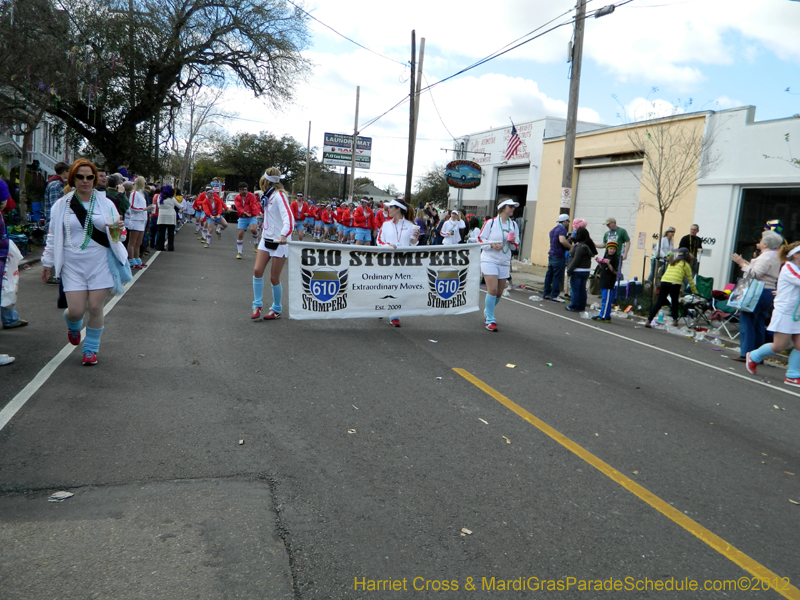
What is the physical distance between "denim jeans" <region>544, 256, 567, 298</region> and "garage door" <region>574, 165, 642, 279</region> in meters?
5.67

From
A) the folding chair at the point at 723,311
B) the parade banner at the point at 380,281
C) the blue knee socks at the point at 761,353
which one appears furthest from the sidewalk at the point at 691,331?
the parade banner at the point at 380,281

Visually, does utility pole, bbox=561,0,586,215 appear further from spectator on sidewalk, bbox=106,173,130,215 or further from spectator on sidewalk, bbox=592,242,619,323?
spectator on sidewalk, bbox=106,173,130,215

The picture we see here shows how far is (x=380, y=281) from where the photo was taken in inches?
364

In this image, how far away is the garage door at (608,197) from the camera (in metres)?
20.9

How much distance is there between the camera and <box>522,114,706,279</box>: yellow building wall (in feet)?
60.2

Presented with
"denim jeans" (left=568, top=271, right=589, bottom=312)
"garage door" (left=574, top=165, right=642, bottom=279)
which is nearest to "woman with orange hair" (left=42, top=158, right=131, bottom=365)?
"denim jeans" (left=568, top=271, right=589, bottom=312)

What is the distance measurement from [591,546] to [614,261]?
10791 mm

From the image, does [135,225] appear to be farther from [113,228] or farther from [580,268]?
[580,268]

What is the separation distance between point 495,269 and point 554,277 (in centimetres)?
622

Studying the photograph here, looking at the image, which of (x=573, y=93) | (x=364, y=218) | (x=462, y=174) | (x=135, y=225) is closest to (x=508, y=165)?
(x=462, y=174)

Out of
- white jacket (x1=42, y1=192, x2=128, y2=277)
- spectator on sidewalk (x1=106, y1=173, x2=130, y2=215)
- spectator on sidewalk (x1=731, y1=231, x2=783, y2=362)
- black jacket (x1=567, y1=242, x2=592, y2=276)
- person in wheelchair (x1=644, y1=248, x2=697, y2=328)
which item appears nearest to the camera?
white jacket (x1=42, y1=192, x2=128, y2=277)

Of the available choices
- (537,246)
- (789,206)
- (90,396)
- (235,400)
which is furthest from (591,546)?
(537,246)

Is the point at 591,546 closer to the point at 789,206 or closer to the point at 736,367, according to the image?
the point at 736,367

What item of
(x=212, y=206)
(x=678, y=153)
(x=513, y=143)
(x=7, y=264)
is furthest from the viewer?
(x=513, y=143)
